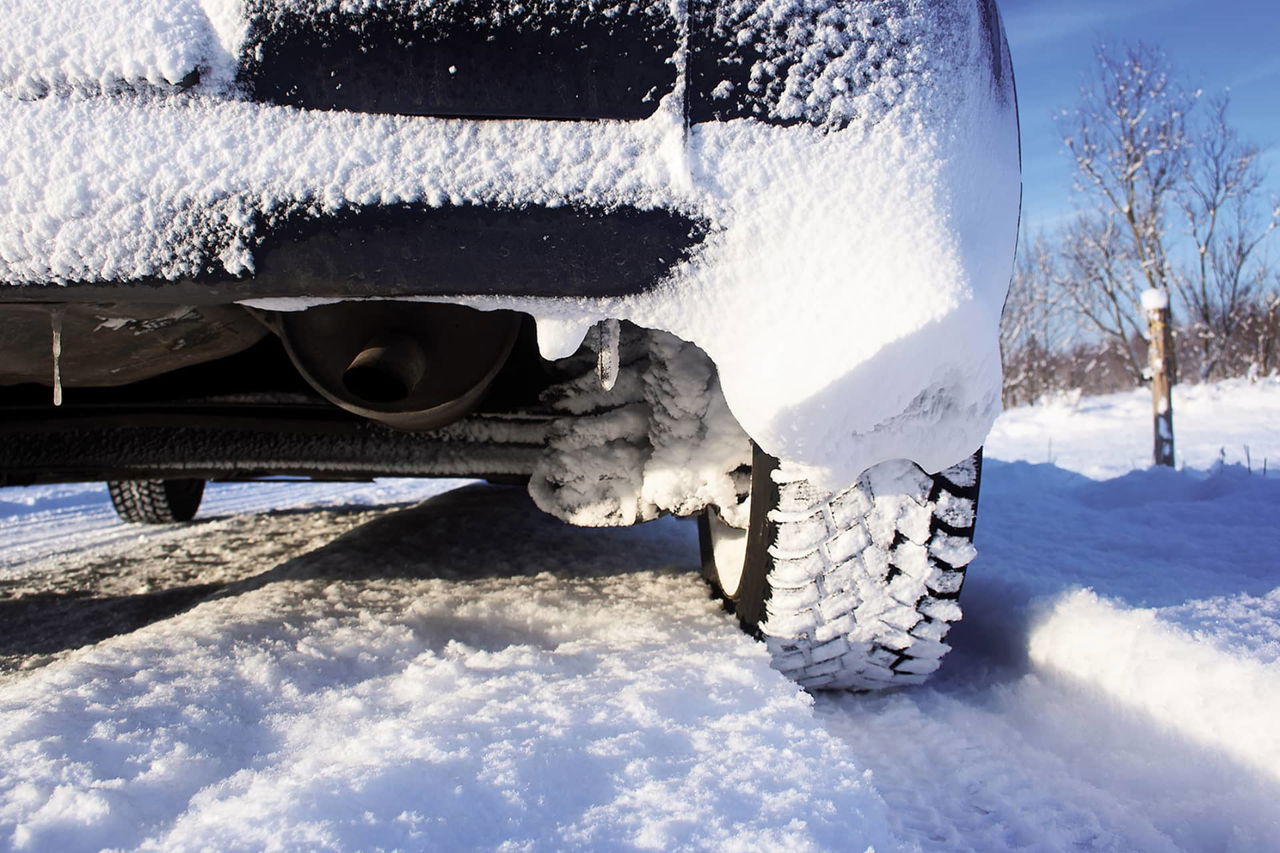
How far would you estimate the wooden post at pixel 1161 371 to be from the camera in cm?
571

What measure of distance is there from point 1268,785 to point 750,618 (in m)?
0.67

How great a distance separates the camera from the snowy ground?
78 centimetres

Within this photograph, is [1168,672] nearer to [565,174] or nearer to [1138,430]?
[565,174]

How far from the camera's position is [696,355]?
4.22ft

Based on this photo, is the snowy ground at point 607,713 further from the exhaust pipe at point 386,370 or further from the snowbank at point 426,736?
the exhaust pipe at point 386,370

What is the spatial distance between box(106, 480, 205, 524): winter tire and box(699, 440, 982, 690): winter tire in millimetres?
2742

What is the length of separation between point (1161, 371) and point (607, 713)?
6.33 meters

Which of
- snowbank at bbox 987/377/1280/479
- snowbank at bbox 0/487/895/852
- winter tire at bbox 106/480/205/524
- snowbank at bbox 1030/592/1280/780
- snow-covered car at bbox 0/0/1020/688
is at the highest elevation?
snow-covered car at bbox 0/0/1020/688

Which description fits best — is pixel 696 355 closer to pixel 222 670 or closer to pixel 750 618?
pixel 750 618

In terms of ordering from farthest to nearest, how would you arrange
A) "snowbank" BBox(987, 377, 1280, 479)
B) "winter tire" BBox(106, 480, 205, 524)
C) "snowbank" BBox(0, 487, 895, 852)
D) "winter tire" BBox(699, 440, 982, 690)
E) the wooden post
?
"snowbank" BBox(987, 377, 1280, 479), the wooden post, "winter tire" BBox(106, 480, 205, 524), "winter tire" BBox(699, 440, 982, 690), "snowbank" BBox(0, 487, 895, 852)

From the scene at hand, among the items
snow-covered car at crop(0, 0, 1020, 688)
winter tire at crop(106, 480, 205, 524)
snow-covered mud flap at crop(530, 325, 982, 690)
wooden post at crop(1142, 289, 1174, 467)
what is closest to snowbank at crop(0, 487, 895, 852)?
snow-covered mud flap at crop(530, 325, 982, 690)

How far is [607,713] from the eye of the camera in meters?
0.99

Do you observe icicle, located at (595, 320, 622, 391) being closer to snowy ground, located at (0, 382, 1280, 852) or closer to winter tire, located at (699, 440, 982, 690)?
winter tire, located at (699, 440, 982, 690)

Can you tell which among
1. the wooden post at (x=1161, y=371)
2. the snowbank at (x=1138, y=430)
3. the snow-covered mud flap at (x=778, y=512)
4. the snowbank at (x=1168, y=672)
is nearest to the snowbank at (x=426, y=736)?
the snow-covered mud flap at (x=778, y=512)
